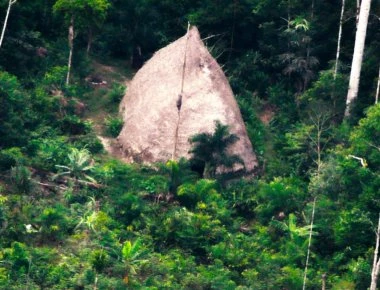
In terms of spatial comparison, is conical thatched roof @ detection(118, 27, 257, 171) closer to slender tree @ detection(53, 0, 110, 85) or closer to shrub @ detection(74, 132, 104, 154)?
shrub @ detection(74, 132, 104, 154)

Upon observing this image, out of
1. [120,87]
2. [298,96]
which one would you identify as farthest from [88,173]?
[298,96]

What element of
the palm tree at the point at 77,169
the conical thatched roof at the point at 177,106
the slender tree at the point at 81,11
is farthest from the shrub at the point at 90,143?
the slender tree at the point at 81,11

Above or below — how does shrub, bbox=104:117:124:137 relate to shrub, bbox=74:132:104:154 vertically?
above

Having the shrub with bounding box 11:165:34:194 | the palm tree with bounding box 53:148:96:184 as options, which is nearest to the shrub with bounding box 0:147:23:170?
the shrub with bounding box 11:165:34:194

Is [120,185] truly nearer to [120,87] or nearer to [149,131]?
[149,131]

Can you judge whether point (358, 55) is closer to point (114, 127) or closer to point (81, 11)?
point (114, 127)

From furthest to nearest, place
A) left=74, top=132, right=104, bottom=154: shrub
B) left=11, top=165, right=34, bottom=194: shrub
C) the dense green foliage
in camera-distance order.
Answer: left=74, top=132, right=104, bottom=154: shrub, left=11, top=165, right=34, bottom=194: shrub, the dense green foliage

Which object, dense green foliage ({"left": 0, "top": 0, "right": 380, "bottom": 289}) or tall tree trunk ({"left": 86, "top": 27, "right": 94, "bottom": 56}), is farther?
tall tree trunk ({"left": 86, "top": 27, "right": 94, "bottom": 56})
